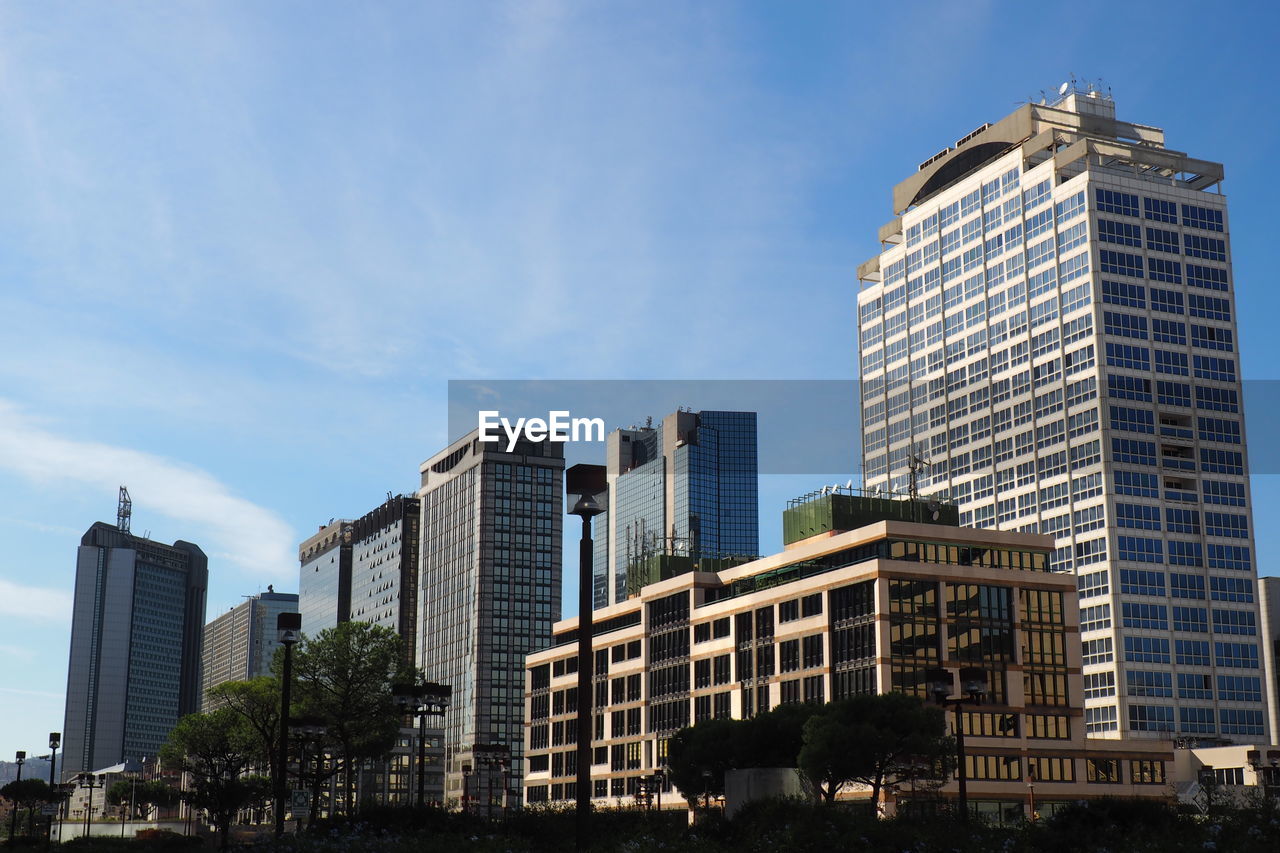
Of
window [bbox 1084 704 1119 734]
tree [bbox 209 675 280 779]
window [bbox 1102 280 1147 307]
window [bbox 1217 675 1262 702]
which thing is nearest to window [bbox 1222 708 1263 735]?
window [bbox 1217 675 1262 702]

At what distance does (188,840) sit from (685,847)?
4481cm

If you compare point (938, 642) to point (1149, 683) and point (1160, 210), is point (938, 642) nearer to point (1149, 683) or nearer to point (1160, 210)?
point (1149, 683)

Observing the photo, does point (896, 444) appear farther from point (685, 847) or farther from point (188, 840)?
point (685, 847)

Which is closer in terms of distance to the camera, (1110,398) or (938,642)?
(938,642)

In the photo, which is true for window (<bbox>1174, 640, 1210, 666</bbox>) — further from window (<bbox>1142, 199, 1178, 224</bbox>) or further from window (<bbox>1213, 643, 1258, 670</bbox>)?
window (<bbox>1142, 199, 1178, 224</bbox>)

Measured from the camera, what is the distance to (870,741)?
8138 centimetres

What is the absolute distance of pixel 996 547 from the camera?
365 ft

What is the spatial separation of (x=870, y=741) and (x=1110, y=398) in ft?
253

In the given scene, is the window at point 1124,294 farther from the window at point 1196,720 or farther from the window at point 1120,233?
the window at point 1196,720

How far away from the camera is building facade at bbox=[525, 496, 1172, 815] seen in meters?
104

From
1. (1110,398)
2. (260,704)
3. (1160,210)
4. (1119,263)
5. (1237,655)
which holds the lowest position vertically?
(260,704)

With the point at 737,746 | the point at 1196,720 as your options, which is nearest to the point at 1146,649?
the point at 1196,720

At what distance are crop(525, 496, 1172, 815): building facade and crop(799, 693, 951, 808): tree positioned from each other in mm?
17263

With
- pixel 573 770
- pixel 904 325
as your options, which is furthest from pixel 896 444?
pixel 573 770
